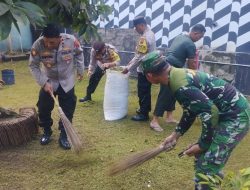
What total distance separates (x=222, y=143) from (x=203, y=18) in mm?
5013

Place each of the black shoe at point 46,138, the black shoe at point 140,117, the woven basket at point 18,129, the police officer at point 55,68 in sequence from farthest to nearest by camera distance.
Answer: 1. the black shoe at point 140,117
2. the black shoe at point 46,138
3. the woven basket at point 18,129
4. the police officer at point 55,68

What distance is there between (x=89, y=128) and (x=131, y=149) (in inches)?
41.3

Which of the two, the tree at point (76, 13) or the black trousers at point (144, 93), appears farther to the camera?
the black trousers at point (144, 93)

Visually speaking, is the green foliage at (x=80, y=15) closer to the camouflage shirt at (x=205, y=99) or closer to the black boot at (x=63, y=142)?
the camouflage shirt at (x=205, y=99)

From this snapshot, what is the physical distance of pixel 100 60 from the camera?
6457mm

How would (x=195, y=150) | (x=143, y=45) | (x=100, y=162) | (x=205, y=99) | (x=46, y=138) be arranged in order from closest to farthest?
(x=205, y=99), (x=195, y=150), (x=100, y=162), (x=46, y=138), (x=143, y=45)

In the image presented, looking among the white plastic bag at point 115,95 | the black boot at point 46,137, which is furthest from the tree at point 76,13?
the white plastic bag at point 115,95

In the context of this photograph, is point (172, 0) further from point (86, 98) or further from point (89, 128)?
point (89, 128)

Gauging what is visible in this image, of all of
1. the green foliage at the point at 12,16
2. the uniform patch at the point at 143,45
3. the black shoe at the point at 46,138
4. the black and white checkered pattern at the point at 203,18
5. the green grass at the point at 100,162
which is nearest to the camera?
the green foliage at the point at 12,16

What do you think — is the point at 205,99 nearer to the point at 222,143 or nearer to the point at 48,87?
the point at 222,143

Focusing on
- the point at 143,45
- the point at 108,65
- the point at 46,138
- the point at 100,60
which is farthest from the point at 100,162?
the point at 100,60

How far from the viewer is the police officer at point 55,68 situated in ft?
14.4

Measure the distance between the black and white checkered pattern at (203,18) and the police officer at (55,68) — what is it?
11.7ft

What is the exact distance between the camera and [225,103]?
9.12 feet
